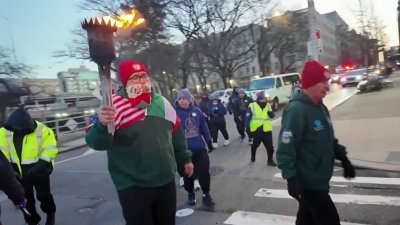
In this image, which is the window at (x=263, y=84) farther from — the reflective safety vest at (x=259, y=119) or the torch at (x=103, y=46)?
the torch at (x=103, y=46)

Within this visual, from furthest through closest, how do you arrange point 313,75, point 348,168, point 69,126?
1. point 69,126
2. point 348,168
3. point 313,75

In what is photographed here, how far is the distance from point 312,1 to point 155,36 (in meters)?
25.1

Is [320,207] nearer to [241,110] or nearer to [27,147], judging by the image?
[27,147]

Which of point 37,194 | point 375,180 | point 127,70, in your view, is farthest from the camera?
point 375,180

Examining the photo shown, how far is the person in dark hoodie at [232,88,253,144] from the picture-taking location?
1286 centimetres

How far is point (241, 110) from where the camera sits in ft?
42.6

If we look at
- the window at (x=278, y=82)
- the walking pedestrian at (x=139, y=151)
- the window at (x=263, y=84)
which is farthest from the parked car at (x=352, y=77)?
the walking pedestrian at (x=139, y=151)

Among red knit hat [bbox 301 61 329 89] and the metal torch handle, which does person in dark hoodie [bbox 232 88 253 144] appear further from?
the metal torch handle

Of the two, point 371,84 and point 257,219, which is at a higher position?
point 371,84

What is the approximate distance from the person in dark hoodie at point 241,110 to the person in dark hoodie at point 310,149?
374 inches

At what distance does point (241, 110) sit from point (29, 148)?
8.86 meters

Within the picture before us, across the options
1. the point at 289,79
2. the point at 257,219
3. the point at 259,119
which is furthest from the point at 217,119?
the point at 289,79

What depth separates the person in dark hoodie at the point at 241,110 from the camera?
12859mm

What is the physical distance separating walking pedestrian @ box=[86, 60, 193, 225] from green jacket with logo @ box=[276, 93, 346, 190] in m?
0.94
